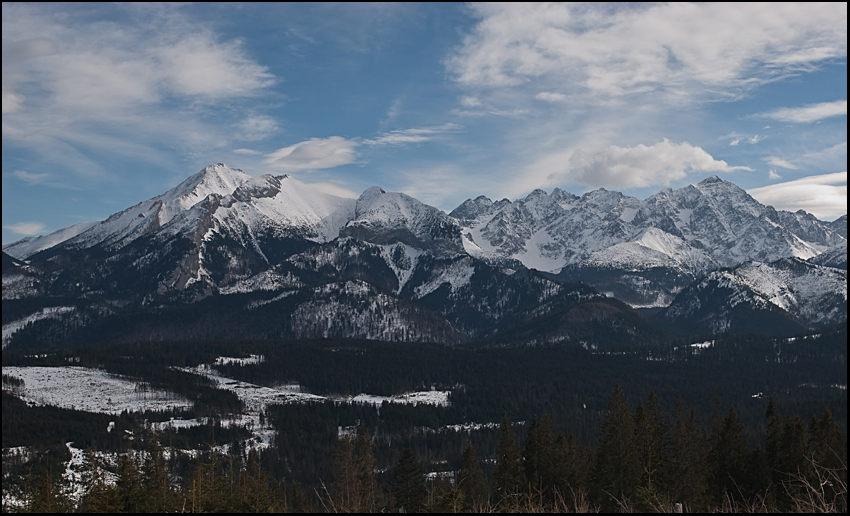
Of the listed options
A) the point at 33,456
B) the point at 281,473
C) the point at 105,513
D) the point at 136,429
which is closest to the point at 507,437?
the point at 105,513

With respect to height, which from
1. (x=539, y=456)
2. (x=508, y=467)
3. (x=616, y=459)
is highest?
(x=539, y=456)

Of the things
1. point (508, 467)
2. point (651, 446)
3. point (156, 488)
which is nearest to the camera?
point (156, 488)

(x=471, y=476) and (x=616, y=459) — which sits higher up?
(x=616, y=459)

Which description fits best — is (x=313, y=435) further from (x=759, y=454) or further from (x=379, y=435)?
(x=759, y=454)

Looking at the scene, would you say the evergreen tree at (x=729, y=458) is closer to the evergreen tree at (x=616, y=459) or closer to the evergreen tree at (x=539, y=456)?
the evergreen tree at (x=616, y=459)

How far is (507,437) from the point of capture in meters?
72.2

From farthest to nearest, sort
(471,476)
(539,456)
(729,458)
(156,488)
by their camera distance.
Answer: (471,476), (539,456), (729,458), (156,488)

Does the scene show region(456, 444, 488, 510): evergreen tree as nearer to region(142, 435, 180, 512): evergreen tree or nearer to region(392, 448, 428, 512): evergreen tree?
region(392, 448, 428, 512): evergreen tree

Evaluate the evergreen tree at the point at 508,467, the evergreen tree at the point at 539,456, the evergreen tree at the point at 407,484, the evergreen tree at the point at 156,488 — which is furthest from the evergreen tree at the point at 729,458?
the evergreen tree at the point at 156,488

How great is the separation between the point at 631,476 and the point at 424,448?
4165 inches

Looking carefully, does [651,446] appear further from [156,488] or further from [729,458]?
[156,488]

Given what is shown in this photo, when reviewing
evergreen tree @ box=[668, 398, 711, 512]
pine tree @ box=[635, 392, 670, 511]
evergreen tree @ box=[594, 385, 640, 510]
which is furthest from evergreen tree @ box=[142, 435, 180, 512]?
evergreen tree @ box=[668, 398, 711, 512]

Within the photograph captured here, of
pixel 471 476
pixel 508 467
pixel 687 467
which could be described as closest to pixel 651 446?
pixel 687 467

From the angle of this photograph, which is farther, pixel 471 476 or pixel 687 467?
pixel 471 476
